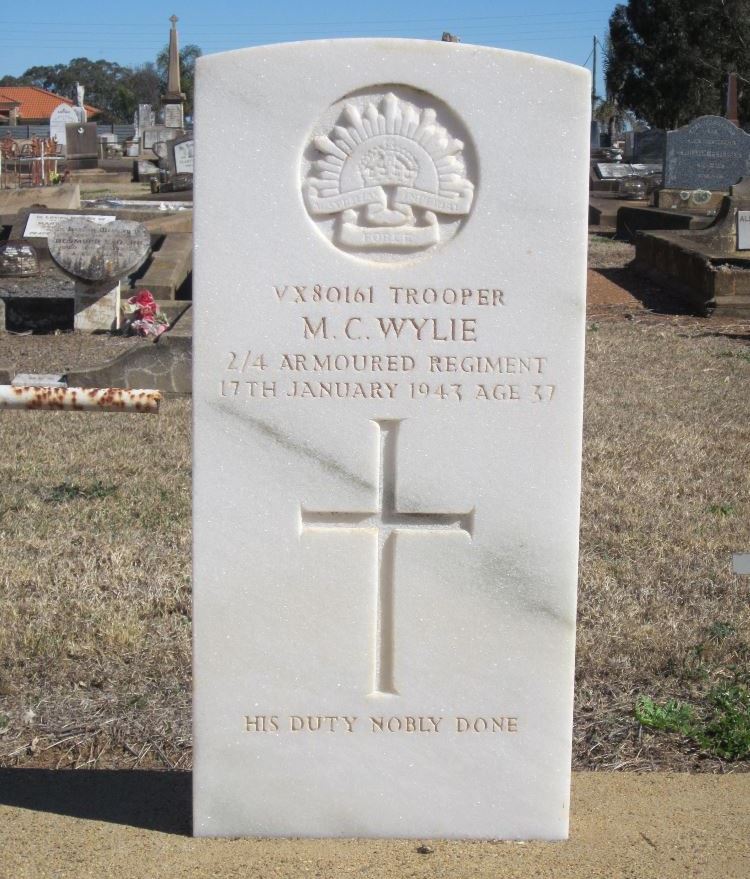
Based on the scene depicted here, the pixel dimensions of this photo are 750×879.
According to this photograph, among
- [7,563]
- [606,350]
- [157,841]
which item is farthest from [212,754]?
[606,350]

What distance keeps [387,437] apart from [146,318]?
340 inches

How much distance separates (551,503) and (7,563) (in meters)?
2.74

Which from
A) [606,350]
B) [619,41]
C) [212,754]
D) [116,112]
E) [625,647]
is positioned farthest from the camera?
[116,112]

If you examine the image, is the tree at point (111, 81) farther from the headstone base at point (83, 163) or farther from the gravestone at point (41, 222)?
the gravestone at point (41, 222)

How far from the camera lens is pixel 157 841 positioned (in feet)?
9.32

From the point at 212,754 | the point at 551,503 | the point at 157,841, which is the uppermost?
the point at 551,503

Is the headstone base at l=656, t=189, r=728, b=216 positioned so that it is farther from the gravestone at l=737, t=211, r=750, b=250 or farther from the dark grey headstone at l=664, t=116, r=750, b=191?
the gravestone at l=737, t=211, r=750, b=250

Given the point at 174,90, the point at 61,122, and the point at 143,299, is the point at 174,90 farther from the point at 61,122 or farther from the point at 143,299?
the point at 143,299

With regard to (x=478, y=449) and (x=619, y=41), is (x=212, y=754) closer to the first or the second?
(x=478, y=449)

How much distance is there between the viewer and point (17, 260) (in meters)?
13.6

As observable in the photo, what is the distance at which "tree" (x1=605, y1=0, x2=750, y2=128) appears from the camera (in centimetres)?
5078

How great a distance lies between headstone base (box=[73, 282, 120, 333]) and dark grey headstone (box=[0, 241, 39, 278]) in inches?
101

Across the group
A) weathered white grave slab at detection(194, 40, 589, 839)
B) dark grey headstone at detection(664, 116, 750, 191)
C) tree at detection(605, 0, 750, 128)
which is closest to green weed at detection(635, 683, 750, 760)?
weathered white grave slab at detection(194, 40, 589, 839)

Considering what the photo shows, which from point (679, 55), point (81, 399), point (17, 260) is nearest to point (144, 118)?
point (679, 55)
